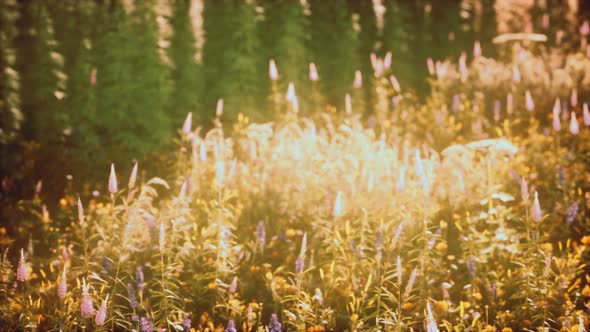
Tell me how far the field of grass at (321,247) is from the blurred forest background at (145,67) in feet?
6.28

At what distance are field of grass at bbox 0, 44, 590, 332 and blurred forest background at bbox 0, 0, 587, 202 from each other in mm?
1914

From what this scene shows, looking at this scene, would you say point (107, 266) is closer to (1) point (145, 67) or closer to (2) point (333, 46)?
(1) point (145, 67)

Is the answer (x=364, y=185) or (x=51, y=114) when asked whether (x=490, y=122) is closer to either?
(x=364, y=185)

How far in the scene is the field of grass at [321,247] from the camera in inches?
163

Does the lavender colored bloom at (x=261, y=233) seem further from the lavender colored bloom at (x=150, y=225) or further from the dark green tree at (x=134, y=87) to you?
the dark green tree at (x=134, y=87)

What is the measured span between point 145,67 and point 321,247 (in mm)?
5452

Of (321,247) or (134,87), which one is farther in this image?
(134,87)

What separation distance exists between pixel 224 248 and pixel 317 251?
3.22 ft

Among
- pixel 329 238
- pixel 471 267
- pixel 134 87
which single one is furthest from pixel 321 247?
pixel 134 87

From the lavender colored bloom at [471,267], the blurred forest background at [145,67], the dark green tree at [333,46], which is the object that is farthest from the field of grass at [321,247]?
the dark green tree at [333,46]

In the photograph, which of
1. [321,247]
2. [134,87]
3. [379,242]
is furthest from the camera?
[134,87]

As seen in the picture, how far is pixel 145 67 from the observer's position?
30.0 feet

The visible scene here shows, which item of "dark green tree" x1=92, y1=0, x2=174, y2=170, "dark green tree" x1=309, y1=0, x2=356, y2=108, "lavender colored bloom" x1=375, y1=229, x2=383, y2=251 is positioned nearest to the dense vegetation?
"lavender colored bloom" x1=375, y1=229, x2=383, y2=251

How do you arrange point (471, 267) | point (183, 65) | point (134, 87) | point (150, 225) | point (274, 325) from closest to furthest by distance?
point (274, 325), point (471, 267), point (150, 225), point (134, 87), point (183, 65)
